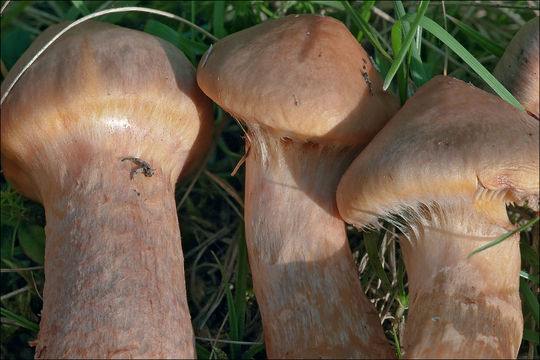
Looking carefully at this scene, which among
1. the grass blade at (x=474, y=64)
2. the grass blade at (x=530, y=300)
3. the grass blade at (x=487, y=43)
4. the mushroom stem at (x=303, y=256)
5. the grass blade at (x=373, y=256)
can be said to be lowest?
the grass blade at (x=530, y=300)

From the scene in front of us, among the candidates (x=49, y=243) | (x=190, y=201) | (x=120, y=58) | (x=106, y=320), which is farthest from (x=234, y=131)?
(x=106, y=320)

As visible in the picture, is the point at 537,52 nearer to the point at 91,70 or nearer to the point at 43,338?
the point at 91,70

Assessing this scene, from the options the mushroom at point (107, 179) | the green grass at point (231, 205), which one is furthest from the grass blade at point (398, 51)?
the mushroom at point (107, 179)

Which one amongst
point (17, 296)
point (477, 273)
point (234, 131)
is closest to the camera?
point (477, 273)

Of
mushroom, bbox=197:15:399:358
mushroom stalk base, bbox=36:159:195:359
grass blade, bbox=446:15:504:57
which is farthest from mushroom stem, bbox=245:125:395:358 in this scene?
grass blade, bbox=446:15:504:57

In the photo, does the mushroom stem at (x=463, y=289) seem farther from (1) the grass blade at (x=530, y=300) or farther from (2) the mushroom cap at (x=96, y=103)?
(2) the mushroom cap at (x=96, y=103)

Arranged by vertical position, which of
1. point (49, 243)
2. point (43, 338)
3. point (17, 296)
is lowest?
point (17, 296)
